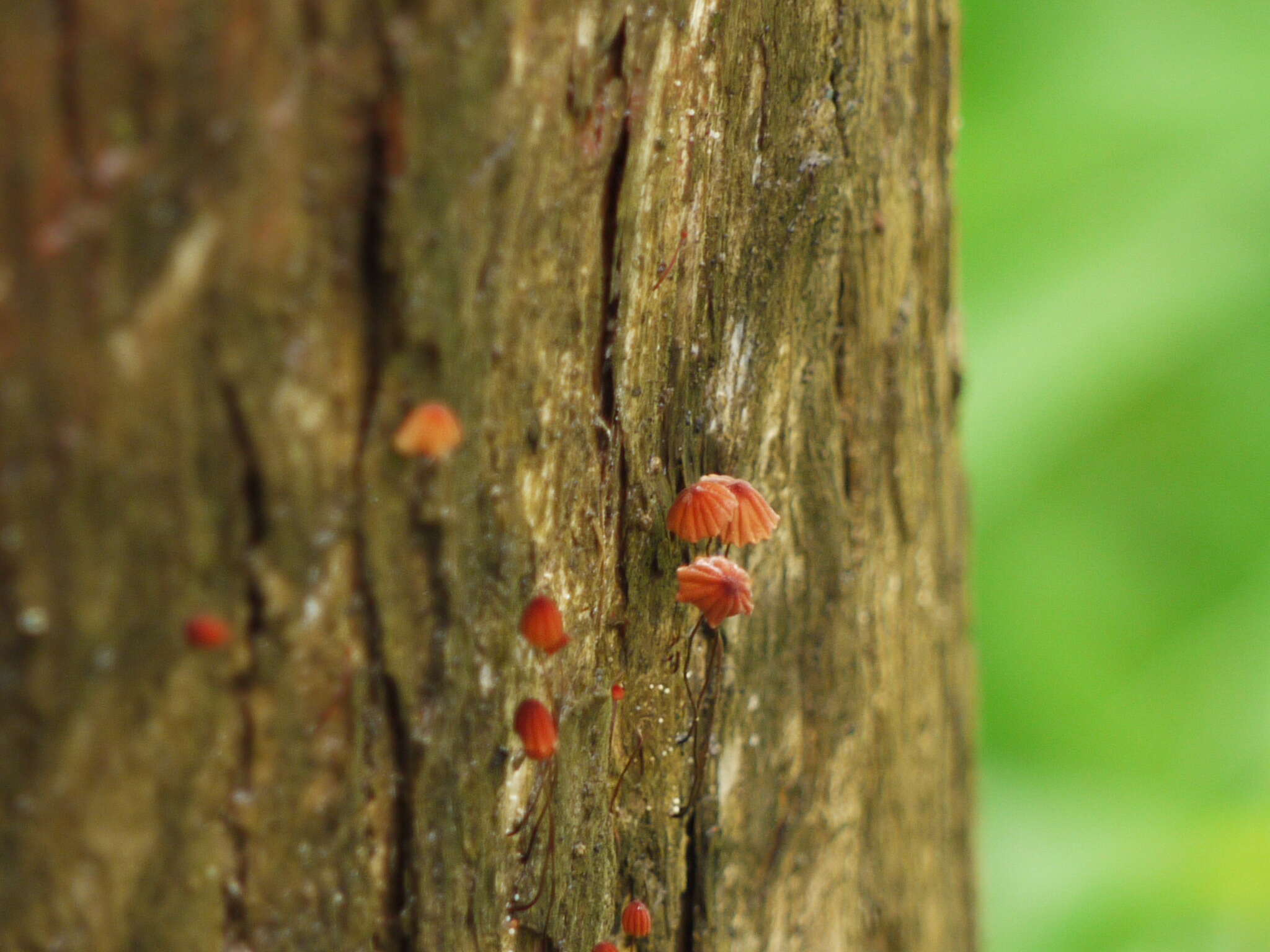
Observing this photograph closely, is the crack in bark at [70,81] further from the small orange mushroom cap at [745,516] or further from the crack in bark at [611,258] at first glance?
the small orange mushroom cap at [745,516]

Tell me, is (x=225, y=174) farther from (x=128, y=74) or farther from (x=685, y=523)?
(x=685, y=523)

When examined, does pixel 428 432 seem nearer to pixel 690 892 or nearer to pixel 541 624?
pixel 541 624

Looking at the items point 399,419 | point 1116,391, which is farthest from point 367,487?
point 1116,391

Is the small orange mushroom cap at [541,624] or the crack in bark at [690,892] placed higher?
the small orange mushroom cap at [541,624]

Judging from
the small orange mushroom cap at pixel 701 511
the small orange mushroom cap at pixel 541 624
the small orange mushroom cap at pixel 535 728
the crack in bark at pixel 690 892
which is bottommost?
the crack in bark at pixel 690 892

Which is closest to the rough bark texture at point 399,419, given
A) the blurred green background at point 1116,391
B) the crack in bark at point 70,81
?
the crack in bark at point 70,81

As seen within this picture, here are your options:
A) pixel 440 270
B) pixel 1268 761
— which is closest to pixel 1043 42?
pixel 1268 761

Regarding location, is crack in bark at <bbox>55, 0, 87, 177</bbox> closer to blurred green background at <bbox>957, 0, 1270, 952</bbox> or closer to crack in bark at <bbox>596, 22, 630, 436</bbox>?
crack in bark at <bbox>596, 22, 630, 436</bbox>
